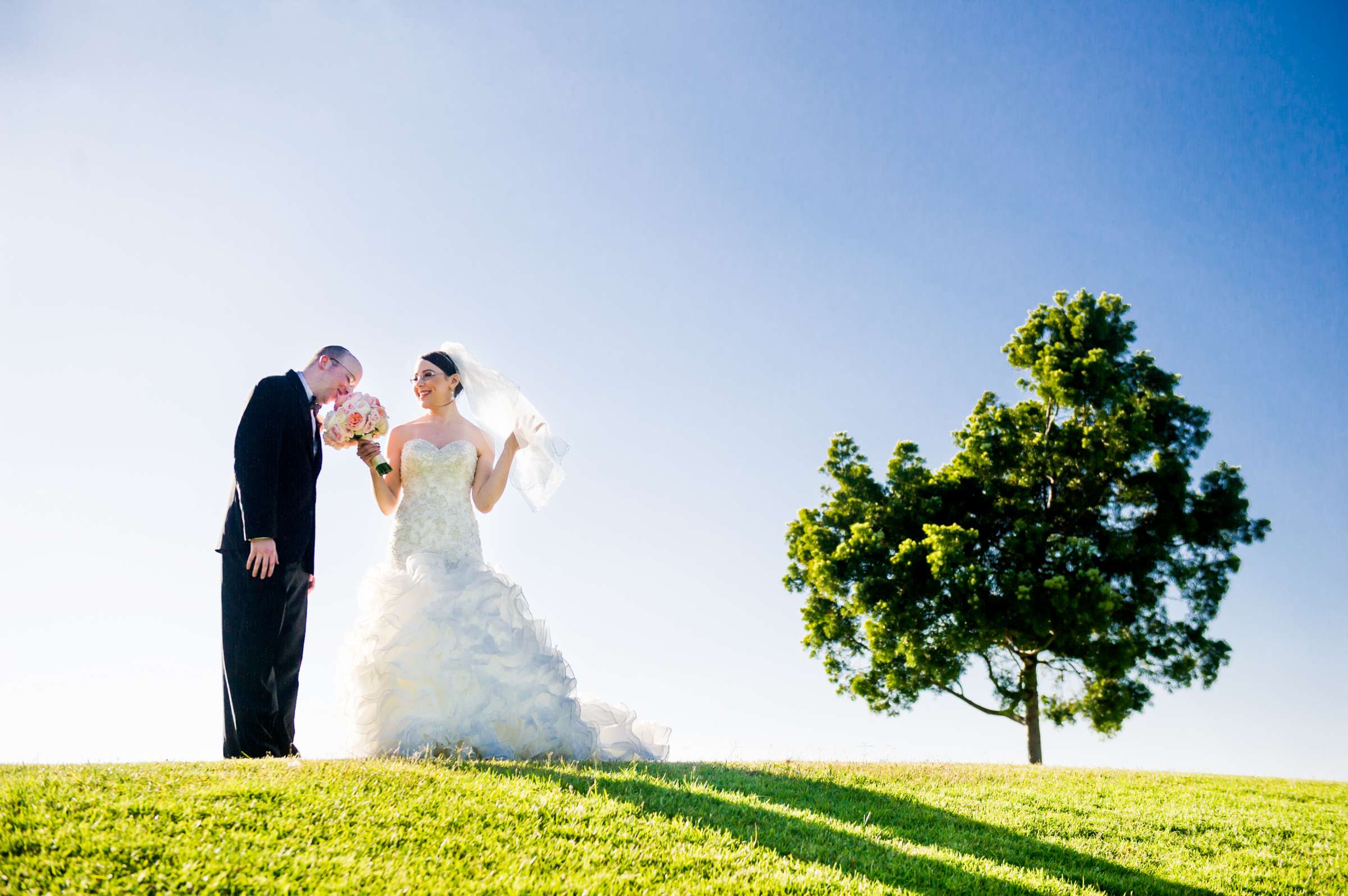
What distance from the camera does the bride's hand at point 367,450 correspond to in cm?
909

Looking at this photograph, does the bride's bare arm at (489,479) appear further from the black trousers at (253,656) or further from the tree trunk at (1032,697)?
the tree trunk at (1032,697)

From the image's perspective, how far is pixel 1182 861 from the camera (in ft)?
25.6

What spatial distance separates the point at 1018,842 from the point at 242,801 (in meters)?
6.91

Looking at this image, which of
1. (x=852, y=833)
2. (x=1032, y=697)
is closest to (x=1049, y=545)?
(x=1032, y=697)

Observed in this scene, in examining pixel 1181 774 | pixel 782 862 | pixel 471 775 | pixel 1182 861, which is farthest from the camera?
pixel 1181 774

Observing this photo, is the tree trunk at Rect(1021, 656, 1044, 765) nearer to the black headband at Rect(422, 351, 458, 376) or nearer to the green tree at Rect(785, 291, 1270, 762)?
the green tree at Rect(785, 291, 1270, 762)

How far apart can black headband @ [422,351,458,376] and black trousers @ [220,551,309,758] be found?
9.60ft

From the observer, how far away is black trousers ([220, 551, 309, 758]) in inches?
307

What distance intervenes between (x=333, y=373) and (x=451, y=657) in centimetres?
332

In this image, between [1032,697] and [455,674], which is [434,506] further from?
[1032,697]

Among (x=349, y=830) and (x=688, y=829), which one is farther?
(x=688, y=829)

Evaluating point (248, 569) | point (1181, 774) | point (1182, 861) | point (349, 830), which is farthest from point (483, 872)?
point (1181, 774)

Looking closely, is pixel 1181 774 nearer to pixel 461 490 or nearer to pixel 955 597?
pixel 955 597

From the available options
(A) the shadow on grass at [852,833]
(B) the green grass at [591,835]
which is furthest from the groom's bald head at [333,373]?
(A) the shadow on grass at [852,833]
